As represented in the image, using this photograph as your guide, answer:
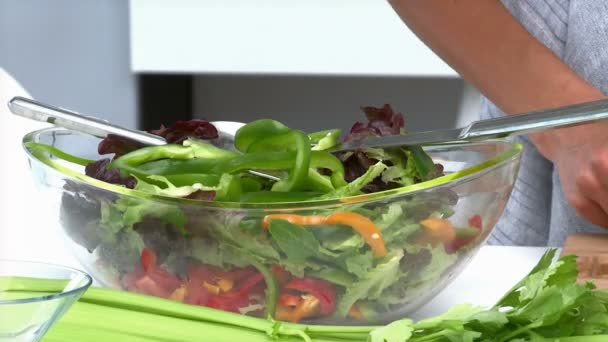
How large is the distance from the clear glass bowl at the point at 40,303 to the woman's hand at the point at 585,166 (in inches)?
20.6

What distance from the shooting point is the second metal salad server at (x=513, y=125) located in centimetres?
67

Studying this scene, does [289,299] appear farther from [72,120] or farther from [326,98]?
[326,98]

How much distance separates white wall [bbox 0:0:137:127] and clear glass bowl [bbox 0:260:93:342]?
1689 millimetres

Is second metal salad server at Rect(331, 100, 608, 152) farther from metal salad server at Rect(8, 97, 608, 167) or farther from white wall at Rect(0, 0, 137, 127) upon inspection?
white wall at Rect(0, 0, 137, 127)

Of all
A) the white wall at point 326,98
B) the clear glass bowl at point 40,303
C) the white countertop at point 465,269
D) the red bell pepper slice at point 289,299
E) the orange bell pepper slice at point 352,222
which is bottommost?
the white countertop at point 465,269

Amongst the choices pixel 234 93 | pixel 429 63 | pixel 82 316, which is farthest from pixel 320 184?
pixel 234 93

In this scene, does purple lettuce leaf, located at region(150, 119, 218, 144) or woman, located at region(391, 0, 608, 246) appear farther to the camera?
woman, located at region(391, 0, 608, 246)

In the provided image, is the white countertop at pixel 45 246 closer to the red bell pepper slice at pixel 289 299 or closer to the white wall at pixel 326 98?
the red bell pepper slice at pixel 289 299

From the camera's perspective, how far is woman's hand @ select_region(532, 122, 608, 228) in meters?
0.91

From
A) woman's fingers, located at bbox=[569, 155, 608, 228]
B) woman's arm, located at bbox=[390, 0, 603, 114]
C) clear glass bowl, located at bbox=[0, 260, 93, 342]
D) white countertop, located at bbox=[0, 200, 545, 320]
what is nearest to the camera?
clear glass bowl, located at bbox=[0, 260, 93, 342]

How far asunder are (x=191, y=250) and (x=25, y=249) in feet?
1.00

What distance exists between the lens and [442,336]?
0.51m

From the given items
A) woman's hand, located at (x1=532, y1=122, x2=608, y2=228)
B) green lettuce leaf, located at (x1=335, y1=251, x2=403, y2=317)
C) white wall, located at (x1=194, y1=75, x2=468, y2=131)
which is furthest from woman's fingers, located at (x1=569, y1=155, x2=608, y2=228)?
white wall, located at (x1=194, y1=75, x2=468, y2=131)

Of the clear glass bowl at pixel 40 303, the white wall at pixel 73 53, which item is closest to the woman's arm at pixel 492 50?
the clear glass bowl at pixel 40 303
